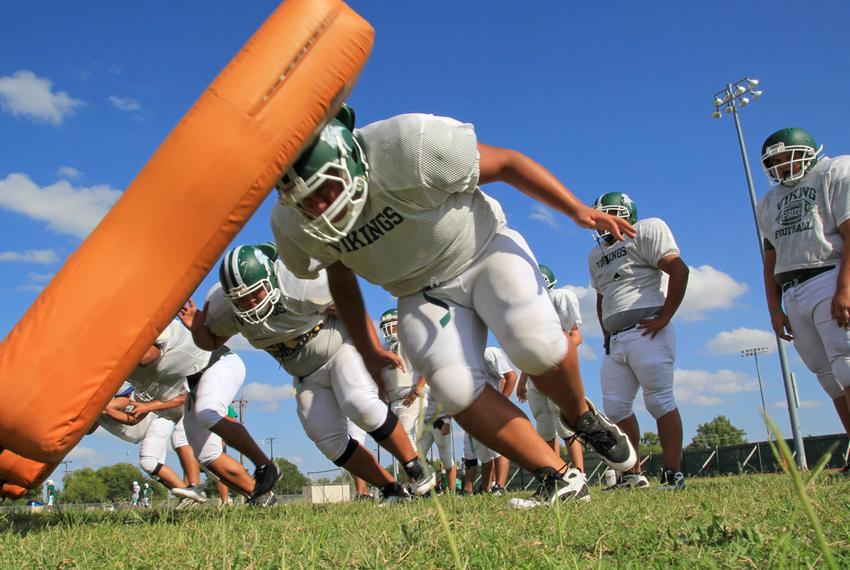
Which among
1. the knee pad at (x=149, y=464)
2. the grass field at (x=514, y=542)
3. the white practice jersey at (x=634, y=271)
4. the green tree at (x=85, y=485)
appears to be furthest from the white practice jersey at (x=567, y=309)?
the green tree at (x=85, y=485)

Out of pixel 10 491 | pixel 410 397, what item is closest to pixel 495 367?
pixel 410 397

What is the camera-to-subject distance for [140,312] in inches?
102

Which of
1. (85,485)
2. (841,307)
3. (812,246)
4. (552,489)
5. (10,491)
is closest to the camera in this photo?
(552,489)

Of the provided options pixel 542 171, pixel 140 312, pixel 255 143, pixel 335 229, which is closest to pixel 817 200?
pixel 542 171

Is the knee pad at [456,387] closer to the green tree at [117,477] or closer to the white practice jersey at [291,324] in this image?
the white practice jersey at [291,324]

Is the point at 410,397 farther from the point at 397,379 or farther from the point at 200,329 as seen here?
the point at 200,329

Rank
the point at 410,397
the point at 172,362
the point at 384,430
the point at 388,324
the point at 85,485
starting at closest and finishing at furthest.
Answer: the point at 384,430 < the point at 172,362 < the point at 410,397 < the point at 388,324 < the point at 85,485

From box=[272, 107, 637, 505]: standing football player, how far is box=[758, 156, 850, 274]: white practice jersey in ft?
7.32

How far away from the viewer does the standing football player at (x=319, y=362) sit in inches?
200

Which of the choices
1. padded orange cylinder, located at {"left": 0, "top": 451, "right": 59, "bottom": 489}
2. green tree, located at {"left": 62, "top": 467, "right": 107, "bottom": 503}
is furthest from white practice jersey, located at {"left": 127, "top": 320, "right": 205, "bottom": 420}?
green tree, located at {"left": 62, "top": 467, "right": 107, "bottom": 503}

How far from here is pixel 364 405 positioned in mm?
5164

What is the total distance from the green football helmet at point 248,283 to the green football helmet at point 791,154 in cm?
380

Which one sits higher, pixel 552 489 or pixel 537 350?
pixel 537 350

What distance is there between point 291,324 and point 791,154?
393 centimetres
